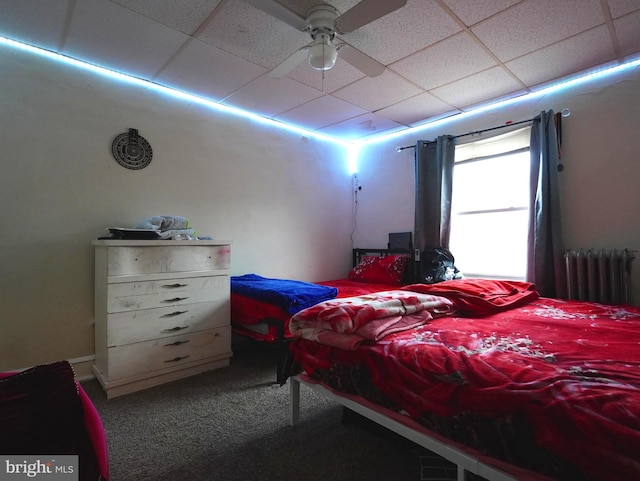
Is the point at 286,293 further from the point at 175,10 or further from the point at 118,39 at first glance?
the point at 118,39

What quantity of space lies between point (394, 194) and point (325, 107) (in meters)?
1.34

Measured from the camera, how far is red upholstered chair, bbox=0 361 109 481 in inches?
27.6

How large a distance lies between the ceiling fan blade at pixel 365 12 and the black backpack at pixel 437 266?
223cm

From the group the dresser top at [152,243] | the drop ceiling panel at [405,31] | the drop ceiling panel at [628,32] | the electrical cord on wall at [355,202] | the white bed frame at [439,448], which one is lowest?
the white bed frame at [439,448]

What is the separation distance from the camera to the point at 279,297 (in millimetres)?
2227

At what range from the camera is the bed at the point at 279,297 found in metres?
2.21

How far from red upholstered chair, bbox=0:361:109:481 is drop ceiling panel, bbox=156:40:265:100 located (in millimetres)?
2052

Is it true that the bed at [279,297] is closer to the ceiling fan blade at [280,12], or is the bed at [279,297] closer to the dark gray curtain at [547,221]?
the dark gray curtain at [547,221]

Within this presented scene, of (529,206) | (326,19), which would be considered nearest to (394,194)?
(529,206)

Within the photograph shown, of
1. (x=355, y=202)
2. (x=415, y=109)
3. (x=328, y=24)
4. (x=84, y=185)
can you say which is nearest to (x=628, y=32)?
(x=415, y=109)

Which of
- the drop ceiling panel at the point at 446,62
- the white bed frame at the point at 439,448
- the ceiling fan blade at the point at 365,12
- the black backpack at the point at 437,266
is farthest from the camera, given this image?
the black backpack at the point at 437,266

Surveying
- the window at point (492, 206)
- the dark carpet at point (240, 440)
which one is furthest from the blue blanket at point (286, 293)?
the window at point (492, 206)

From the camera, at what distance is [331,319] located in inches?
53.9

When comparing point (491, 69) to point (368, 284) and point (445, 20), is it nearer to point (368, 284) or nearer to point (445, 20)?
point (445, 20)
